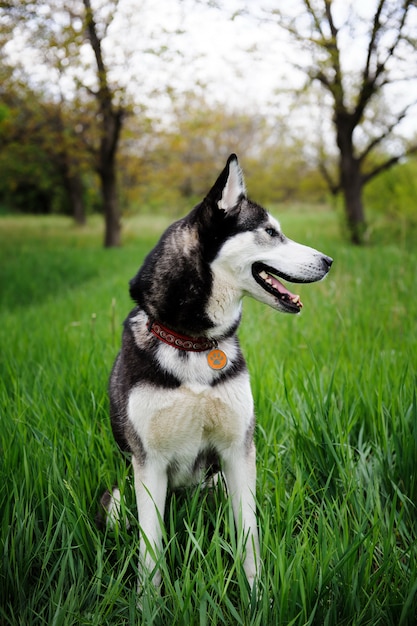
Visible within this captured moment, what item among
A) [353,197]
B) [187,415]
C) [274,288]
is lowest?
[187,415]

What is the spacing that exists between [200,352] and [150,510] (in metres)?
0.66

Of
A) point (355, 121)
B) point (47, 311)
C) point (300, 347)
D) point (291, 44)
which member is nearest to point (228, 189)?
point (300, 347)

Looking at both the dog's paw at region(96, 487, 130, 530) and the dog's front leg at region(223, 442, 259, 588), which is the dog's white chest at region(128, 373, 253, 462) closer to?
the dog's front leg at region(223, 442, 259, 588)

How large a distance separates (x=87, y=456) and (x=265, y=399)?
1.10m

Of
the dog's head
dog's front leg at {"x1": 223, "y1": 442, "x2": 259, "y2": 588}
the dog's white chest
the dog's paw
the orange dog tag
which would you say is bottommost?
the dog's paw

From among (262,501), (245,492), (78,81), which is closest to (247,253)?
(245,492)

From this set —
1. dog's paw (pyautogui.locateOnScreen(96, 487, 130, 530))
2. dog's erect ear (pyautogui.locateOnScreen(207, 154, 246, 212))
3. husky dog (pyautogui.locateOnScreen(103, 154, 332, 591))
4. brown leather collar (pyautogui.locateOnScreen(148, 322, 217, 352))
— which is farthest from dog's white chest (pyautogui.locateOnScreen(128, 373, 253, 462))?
dog's erect ear (pyautogui.locateOnScreen(207, 154, 246, 212))

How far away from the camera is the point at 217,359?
206 cm

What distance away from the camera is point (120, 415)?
7.31ft

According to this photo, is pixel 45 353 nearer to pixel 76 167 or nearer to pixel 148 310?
pixel 148 310

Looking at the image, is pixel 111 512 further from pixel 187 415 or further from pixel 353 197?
pixel 353 197

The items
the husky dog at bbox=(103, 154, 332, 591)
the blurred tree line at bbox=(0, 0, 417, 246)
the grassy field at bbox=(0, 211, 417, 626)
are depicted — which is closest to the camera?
the grassy field at bbox=(0, 211, 417, 626)

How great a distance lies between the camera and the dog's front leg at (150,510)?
187 centimetres

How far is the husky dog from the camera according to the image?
1970 millimetres
